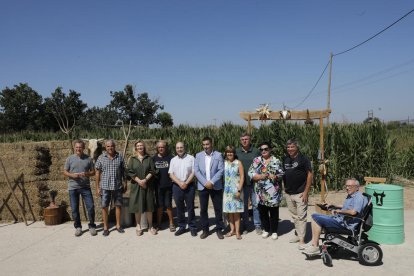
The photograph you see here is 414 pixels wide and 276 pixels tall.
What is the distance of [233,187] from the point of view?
18.4 ft

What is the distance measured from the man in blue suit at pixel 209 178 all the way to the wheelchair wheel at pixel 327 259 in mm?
1785

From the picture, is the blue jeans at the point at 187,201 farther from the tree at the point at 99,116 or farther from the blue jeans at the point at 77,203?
the tree at the point at 99,116

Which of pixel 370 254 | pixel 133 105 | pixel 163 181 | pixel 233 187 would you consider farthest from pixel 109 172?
pixel 133 105

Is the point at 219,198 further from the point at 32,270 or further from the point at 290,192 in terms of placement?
the point at 32,270

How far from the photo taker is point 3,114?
35750 mm

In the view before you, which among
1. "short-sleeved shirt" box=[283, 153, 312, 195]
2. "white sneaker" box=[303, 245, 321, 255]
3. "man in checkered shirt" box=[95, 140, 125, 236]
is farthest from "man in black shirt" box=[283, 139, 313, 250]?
"man in checkered shirt" box=[95, 140, 125, 236]

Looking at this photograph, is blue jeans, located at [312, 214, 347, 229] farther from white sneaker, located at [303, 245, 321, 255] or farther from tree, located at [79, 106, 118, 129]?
tree, located at [79, 106, 118, 129]

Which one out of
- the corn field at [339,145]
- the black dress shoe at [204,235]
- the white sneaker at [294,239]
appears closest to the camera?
the white sneaker at [294,239]

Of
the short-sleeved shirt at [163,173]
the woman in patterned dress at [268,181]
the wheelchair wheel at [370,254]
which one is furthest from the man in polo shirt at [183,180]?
the wheelchair wheel at [370,254]

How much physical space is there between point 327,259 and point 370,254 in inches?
21.8

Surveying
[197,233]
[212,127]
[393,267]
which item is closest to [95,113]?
[212,127]

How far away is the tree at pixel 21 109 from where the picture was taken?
35656mm

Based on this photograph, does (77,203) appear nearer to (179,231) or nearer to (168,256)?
(179,231)

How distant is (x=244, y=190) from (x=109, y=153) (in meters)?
2.52
